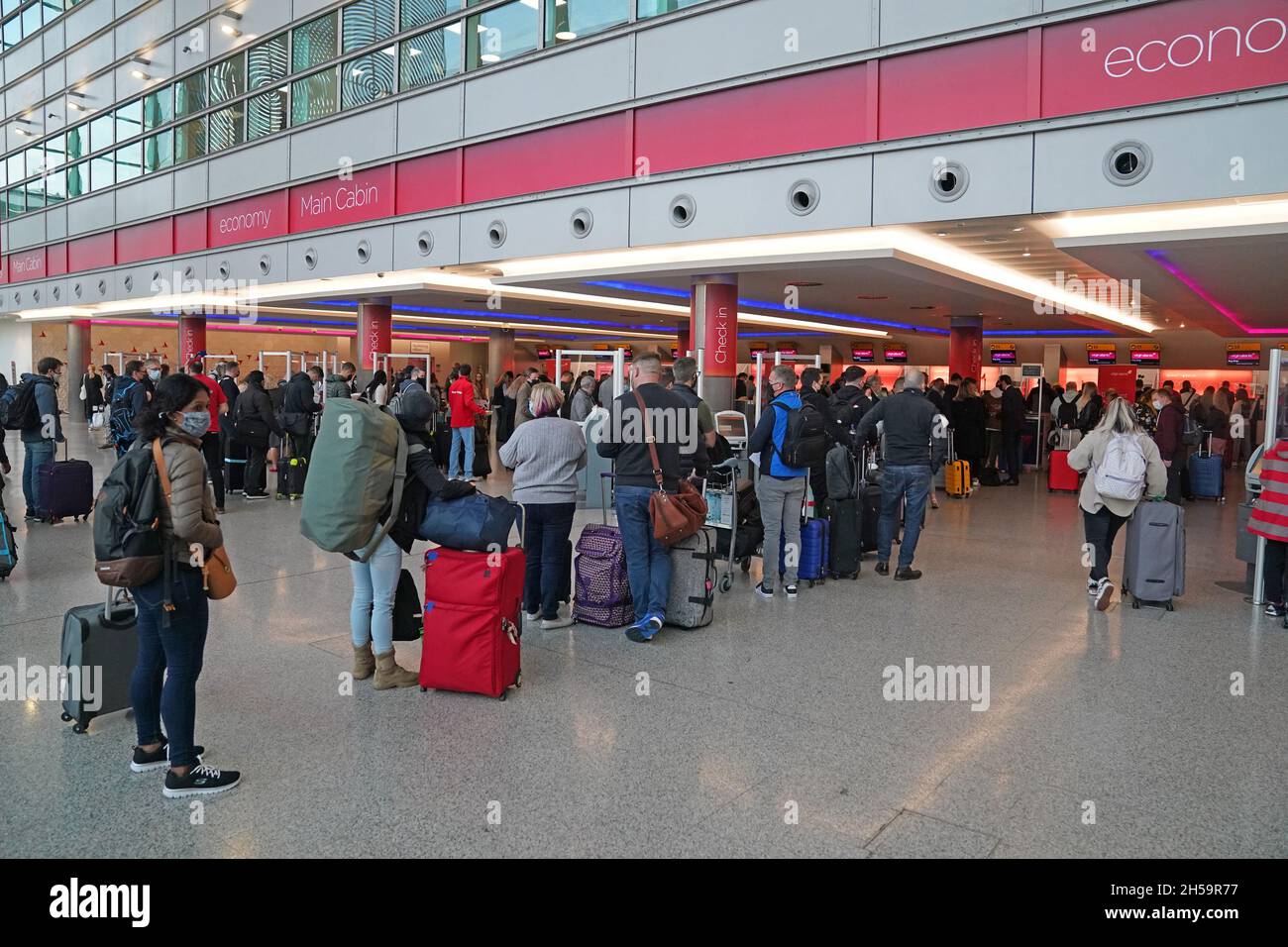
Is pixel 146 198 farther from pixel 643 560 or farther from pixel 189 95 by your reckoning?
pixel 643 560

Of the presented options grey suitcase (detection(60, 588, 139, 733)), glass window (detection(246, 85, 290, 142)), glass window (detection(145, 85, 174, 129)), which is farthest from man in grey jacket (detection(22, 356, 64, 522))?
glass window (detection(145, 85, 174, 129))

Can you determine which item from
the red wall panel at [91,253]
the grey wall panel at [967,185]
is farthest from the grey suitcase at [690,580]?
the red wall panel at [91,253]

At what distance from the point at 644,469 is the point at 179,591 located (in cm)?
303

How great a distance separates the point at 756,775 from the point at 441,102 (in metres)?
12.5

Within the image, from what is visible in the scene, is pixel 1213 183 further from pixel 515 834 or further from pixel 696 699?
pixel 515 834

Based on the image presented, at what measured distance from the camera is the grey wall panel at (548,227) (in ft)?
38.3

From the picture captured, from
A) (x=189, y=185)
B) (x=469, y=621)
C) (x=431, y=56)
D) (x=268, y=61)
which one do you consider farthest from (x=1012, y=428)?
A: (x=189, y=185)

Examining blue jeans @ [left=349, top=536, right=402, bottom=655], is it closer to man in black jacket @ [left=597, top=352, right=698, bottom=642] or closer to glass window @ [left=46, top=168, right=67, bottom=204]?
man in black jacket @ [left=597, top=352, right=698, bottom=642]

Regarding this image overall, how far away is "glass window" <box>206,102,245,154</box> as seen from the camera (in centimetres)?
1795

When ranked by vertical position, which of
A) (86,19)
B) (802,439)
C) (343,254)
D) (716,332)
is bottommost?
(802,439)

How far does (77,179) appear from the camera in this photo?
2331cm

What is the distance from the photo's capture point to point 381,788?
146 inches

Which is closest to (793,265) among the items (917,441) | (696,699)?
(917,441)
